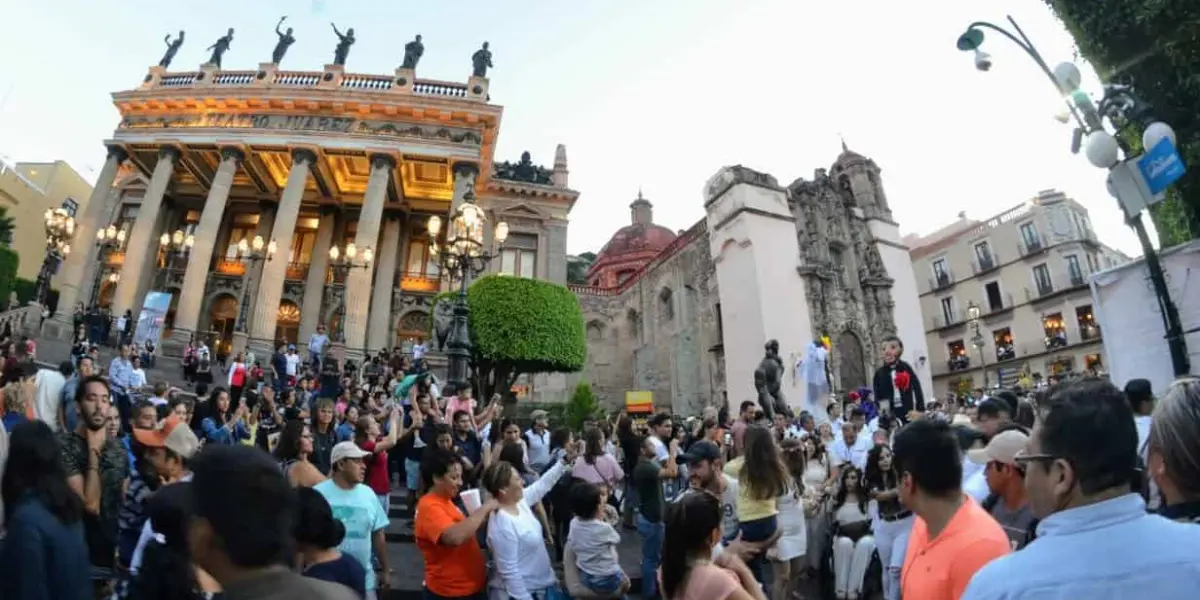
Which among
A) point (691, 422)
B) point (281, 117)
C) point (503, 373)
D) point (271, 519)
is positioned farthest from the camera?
point (281, 117)

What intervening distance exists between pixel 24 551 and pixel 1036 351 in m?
41.2

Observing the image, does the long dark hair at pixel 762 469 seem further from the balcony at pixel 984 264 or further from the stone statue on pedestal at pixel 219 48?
the balcony at pixel 984 264

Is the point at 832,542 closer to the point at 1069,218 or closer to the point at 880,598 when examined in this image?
the point at 880,598

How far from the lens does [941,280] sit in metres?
39.5

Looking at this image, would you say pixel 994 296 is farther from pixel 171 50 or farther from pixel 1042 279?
pixel 171 50

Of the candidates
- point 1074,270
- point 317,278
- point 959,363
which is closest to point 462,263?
point 317,278

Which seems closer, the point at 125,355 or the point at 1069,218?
the point at 125,355

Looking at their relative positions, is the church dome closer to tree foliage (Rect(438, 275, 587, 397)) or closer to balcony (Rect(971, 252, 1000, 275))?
balcony (Rect(971, 252, 1000, 275))

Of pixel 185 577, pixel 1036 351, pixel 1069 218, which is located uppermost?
pixel 1069 218

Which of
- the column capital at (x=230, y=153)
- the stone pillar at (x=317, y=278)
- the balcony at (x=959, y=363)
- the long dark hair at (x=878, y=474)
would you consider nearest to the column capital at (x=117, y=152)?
the column capital at (x=230, y=153)

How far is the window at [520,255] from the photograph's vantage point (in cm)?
2872

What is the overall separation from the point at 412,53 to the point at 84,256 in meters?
16.0

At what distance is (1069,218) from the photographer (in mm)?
33375

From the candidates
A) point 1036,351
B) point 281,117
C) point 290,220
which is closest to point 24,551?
point 290,220
